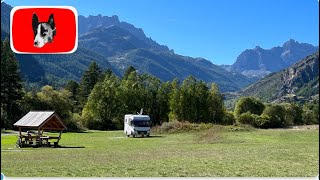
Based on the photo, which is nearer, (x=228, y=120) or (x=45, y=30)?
(x=45, y=30)

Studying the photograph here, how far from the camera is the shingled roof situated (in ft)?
69.7

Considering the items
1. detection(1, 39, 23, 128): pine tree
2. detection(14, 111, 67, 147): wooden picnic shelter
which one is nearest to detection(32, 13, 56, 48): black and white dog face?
detection(1, 39, 23, 128): pine tree

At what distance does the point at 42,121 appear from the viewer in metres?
21.1

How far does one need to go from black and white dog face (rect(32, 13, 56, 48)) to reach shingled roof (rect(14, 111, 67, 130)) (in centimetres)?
1775

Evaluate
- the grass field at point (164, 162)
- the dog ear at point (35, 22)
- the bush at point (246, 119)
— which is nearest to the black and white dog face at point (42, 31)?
the dog ear at point (35, 22)

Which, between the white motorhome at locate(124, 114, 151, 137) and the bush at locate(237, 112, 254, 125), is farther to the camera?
the bush at locate(237, 112, 254, 125)

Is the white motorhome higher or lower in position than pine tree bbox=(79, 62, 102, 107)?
lower

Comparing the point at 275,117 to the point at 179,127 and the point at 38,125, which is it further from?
the point at 38,125

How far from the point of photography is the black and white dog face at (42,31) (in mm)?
3911

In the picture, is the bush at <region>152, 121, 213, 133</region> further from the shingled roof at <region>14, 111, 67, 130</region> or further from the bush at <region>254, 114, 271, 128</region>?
the shingled roof at <region>14, 111, 67, 130</region>

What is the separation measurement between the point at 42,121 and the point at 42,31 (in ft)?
58.8

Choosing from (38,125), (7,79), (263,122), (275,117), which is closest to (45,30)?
(7,79)

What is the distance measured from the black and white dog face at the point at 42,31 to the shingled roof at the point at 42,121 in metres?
17.7

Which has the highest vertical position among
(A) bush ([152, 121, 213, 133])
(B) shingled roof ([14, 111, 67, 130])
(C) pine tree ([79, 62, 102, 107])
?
(C) pine tree ([79, 62, 102, 107])
